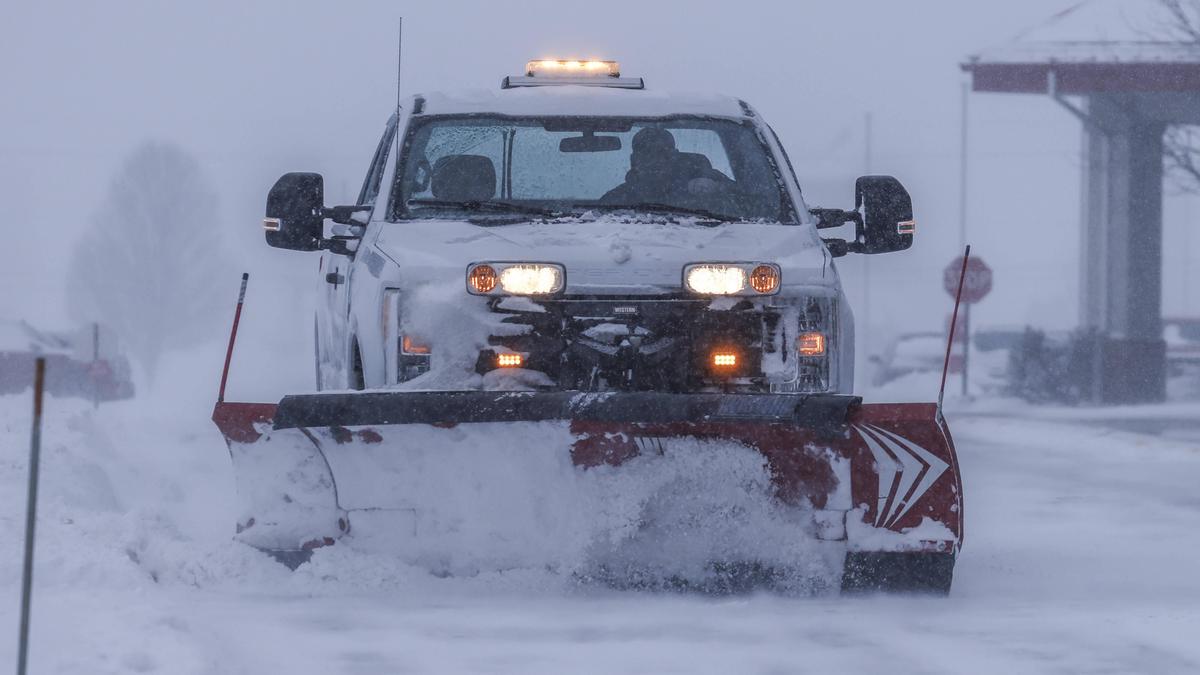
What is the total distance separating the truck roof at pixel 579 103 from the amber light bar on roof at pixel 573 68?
507 millimetres

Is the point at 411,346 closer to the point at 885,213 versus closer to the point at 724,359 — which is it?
the point at 724,359

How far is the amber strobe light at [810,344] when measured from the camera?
632 centimetres

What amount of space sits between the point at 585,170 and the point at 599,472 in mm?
1841

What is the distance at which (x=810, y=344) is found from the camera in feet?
20.8

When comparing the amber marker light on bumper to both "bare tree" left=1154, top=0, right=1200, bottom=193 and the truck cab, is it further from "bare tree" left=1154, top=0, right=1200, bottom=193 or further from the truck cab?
"bare tree" left=1154, top=0, right=1200, bottom=193

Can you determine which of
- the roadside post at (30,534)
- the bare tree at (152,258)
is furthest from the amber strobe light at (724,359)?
the bare tree at (152,258)

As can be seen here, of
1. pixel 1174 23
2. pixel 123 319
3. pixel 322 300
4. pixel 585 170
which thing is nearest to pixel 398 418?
pixel 585 170

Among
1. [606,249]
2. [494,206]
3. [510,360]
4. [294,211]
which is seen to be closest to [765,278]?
[606,249]

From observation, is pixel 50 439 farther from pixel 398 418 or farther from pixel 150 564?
pixel 398 418

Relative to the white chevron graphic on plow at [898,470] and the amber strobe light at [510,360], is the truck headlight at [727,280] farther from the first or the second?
the white chevron graphic on plow at [898,470]

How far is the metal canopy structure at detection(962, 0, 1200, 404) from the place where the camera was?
27203 mm

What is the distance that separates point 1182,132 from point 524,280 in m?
22.4

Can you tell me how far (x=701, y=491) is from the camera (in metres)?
5.89

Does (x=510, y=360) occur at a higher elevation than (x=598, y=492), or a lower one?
higher
